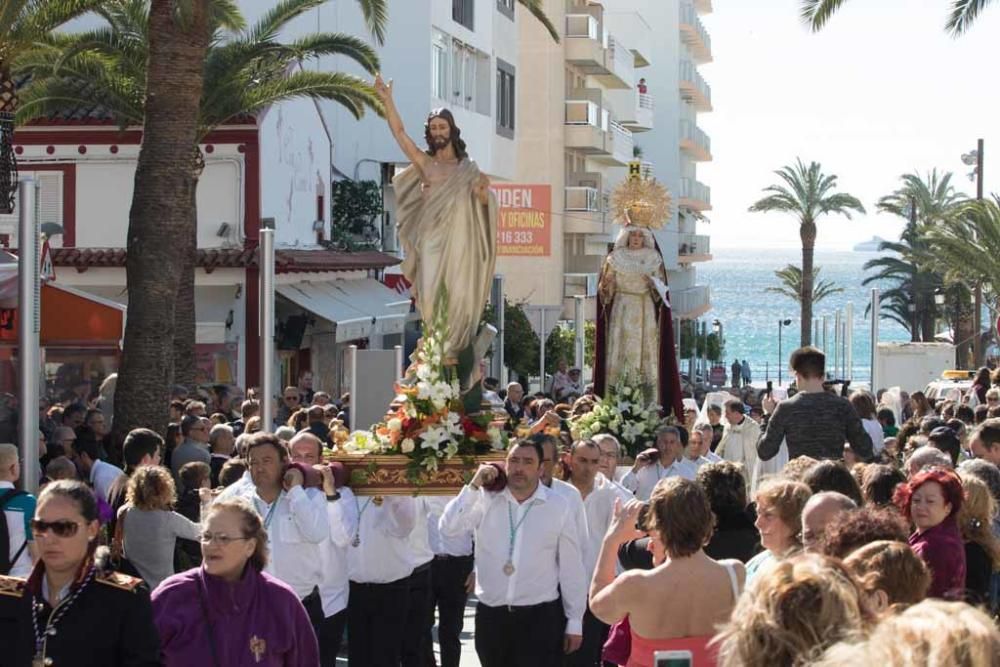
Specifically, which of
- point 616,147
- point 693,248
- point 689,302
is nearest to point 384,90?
point 616,147

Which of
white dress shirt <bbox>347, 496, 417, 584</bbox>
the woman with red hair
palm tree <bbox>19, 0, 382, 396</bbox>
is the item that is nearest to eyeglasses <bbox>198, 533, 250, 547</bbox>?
the woman with red hair

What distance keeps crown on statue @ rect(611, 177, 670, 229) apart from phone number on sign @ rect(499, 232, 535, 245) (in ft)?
90.0

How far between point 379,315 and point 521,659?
26391mm

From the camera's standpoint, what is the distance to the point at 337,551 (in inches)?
426

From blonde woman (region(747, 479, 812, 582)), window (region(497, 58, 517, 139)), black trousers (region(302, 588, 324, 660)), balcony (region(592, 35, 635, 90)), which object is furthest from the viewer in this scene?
balcony (region(592, 35, 635, 90))

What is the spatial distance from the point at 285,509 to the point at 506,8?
4212 centimetres

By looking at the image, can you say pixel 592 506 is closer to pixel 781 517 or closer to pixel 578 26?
pixel 781 517

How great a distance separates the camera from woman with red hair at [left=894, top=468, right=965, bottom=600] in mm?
8078

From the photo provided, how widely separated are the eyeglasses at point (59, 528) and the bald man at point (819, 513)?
8.58 ft

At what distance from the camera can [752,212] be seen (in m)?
Result: 72.9

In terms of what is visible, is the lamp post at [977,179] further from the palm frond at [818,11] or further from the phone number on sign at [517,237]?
the palm frond at [818,11]

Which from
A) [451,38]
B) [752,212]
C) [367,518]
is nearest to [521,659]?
[367,518]

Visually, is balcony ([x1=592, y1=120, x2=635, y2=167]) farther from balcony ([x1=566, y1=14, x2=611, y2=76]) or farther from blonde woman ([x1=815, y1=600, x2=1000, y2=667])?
blonde woman ([x1=815, y1=600, x2=1000, y2=667])

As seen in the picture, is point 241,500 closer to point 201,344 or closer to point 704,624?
point 704,624
